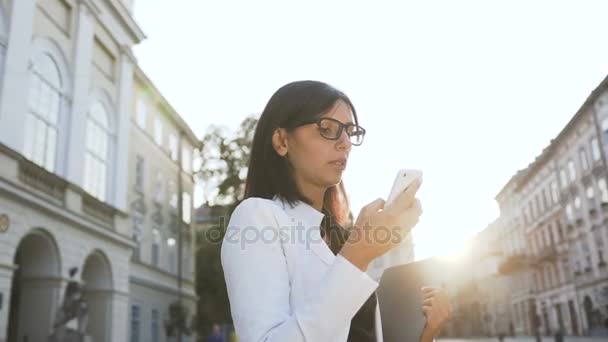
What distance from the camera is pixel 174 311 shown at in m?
26.3

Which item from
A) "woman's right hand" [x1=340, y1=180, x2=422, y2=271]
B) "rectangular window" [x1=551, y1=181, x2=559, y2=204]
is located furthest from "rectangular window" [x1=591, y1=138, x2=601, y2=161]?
"woman's right hand" [x1=340, y1=180, x2=422, y2=271]

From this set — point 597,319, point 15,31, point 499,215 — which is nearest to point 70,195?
point 15,31

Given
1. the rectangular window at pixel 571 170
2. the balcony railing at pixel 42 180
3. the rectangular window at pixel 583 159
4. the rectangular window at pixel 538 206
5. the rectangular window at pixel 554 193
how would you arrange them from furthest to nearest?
the rectangular window at pixel 538 206, the rectangular window at pixel 554 193, the rectangular window at pixel 571 170, the rectangular window at pixel 583 159, the balcony railing at pixel 42 180

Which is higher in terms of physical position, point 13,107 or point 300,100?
point 13,107

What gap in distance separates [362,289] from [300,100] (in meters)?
0.69

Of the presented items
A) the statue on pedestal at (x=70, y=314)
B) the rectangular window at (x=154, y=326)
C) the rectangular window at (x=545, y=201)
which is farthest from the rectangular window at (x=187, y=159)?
the rectangular window at (x=545, y=201)

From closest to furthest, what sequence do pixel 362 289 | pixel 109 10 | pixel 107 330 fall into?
pixel 362 289, pixel 107 330, pixel 109 10

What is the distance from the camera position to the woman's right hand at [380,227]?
1284 mm

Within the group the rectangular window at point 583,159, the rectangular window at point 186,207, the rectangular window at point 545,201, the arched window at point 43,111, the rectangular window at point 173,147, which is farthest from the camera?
the rectangular window at point 545,201

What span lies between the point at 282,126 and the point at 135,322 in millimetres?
23467

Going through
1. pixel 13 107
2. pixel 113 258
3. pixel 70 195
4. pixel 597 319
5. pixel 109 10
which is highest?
pixel 109 10

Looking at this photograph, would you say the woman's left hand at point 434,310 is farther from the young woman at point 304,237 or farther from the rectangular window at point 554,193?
the rectangular window at point 554,193

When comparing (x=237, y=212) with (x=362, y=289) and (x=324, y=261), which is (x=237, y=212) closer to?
(x=324, y=261)

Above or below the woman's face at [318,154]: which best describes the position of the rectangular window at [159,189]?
above
